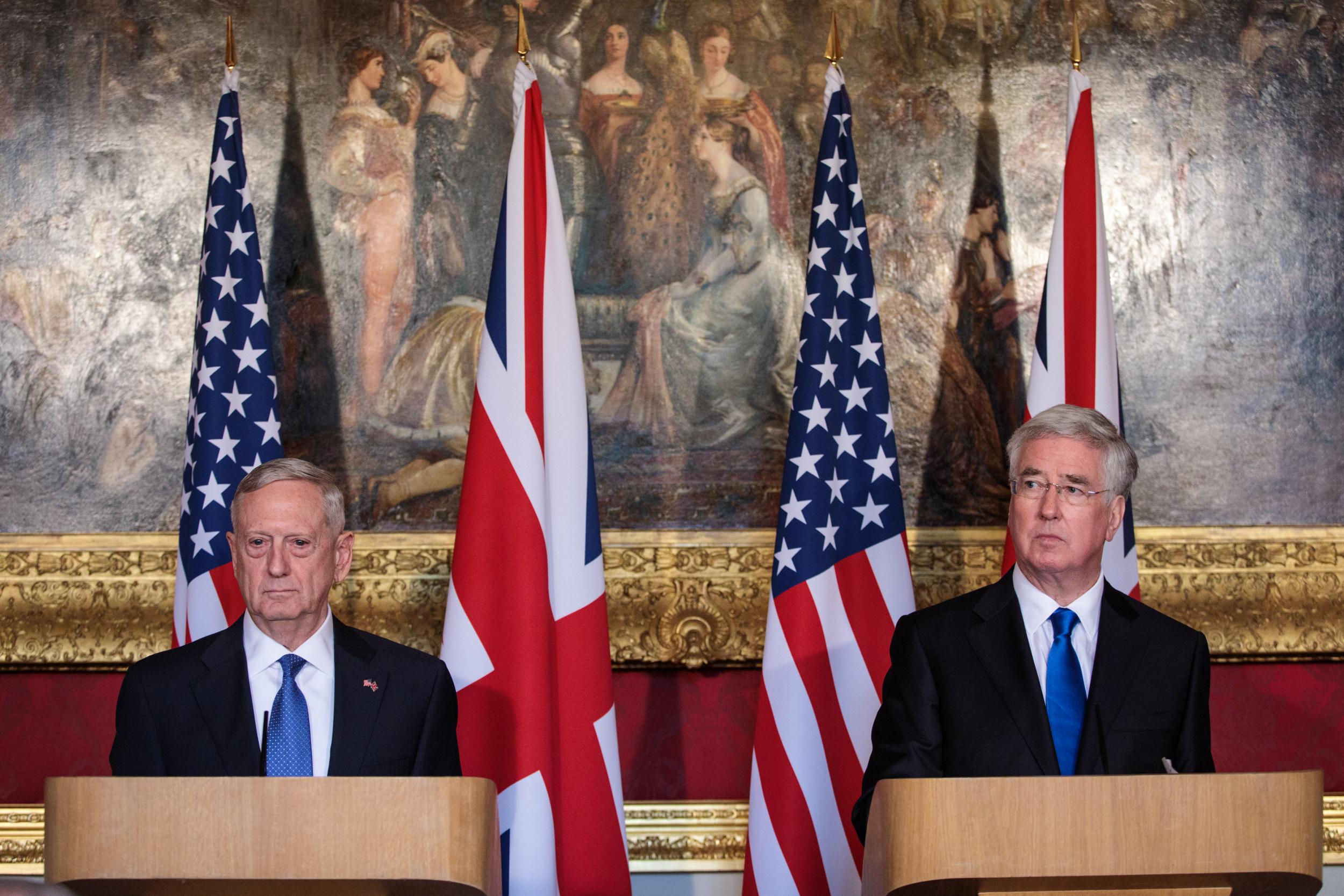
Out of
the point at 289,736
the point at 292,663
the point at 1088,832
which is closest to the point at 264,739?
the point at 289,736

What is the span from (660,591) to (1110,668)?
203 centimetres

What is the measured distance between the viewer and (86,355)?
5094mm

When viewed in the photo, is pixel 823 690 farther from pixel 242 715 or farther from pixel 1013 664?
pixel 242 715

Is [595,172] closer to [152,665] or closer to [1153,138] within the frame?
[1153,138]

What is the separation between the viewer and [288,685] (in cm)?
325

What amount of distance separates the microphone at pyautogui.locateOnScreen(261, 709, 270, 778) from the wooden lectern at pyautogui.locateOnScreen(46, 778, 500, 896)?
31.4 inches

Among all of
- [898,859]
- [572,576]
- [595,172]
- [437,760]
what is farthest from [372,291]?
[898,859]

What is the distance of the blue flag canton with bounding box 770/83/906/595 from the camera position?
180 inches

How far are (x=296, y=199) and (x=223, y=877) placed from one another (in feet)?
11.2

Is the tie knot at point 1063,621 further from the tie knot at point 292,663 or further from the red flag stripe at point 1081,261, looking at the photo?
the tie knot at point 292,663

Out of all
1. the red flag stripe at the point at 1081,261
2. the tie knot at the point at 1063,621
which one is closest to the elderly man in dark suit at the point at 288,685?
the tie knot at the point at 1063,621

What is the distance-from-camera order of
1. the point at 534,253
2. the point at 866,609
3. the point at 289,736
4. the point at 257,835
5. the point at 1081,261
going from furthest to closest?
the point at 1081,261
the point at 534,253
the point at 866,609
the point at 289,736
the point at 257,835

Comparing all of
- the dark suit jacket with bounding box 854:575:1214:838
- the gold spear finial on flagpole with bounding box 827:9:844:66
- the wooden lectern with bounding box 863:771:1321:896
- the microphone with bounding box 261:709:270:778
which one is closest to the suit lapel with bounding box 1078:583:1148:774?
the dark suit jacket with bounding box 854:575:1214:838

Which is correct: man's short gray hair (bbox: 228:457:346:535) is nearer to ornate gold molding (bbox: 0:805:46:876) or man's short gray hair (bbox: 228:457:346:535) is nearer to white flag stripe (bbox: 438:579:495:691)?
white flag stripe (bbox: 438:579:495:691)
